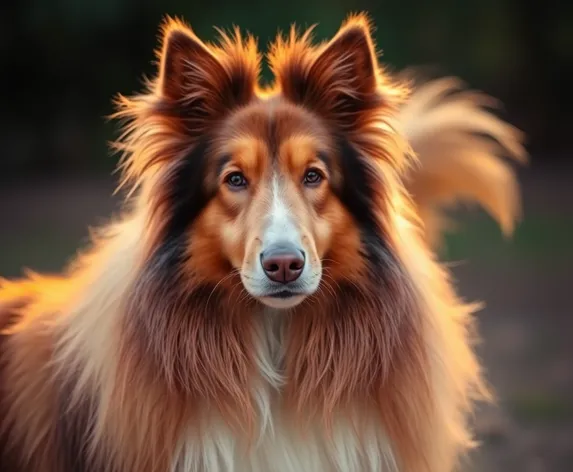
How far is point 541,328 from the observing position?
23.7 ft

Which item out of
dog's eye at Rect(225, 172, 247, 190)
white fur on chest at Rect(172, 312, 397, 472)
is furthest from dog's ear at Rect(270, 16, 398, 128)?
white fur on chest at Rect(172, 312, 397, 472)

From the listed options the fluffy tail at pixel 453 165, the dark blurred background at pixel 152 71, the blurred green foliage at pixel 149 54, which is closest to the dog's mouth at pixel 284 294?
the fluffy tail at pixel 453 165

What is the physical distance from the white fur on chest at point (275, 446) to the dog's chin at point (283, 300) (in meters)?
0.20

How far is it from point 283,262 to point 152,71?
9.47m

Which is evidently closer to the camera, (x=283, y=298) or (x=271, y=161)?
(x=283, y=298)

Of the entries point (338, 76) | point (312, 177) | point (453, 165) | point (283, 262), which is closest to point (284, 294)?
point (283, 262)

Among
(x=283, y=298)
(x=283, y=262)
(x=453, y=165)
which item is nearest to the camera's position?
(x=283, y=262)

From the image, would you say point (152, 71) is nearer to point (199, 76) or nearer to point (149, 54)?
point (149, 54)

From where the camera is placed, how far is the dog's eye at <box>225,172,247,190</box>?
3.25m

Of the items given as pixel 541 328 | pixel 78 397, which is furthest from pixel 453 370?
pixel 541 328

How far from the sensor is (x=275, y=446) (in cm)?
333

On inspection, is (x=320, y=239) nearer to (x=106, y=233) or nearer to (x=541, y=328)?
(x=106, y=233)

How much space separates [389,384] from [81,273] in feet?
3.76

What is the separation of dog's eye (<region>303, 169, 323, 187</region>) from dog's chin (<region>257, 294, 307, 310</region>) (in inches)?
14.0
